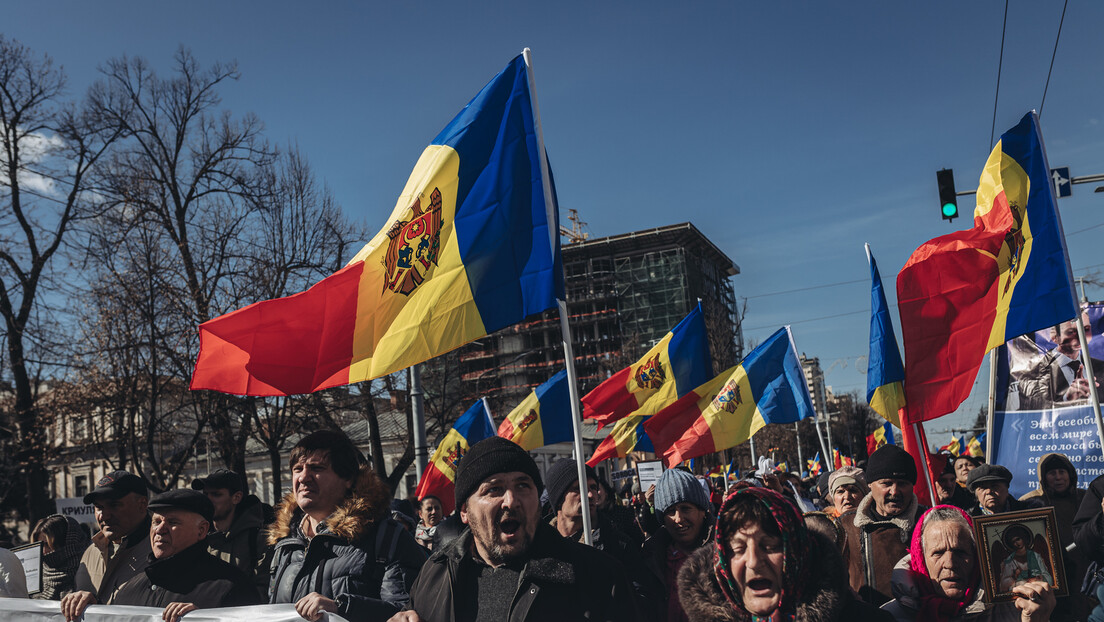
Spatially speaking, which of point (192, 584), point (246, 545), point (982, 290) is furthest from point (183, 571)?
point (982, 290)

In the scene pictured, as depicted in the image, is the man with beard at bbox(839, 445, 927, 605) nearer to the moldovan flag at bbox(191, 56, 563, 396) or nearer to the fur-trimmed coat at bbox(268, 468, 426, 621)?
the moldovan flag at bbox(191, 56, 563, 396)

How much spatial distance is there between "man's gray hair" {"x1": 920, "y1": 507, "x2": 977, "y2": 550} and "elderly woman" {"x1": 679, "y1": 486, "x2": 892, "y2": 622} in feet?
2.82

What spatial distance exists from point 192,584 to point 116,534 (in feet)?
5.32

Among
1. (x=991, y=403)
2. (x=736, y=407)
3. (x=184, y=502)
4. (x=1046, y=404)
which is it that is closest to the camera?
(x=184, y=502)

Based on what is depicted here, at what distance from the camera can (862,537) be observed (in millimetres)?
4883

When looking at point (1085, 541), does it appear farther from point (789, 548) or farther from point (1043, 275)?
point (789, 548)

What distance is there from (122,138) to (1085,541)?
71.3 feet

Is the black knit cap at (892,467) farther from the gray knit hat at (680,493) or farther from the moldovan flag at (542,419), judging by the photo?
the moldovan flag at (542,419)

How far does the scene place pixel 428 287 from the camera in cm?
536

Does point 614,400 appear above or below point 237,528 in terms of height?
above

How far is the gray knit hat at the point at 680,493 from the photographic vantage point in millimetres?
4852

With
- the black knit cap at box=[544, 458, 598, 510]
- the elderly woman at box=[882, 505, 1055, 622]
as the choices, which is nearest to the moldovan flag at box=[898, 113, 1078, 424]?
the black knit cap at box=[544, 458, 598, 510]

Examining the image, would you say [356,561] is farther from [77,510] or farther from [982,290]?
[77,510]

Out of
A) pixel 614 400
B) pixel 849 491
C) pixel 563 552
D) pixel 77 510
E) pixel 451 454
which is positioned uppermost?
pixel 614 400
